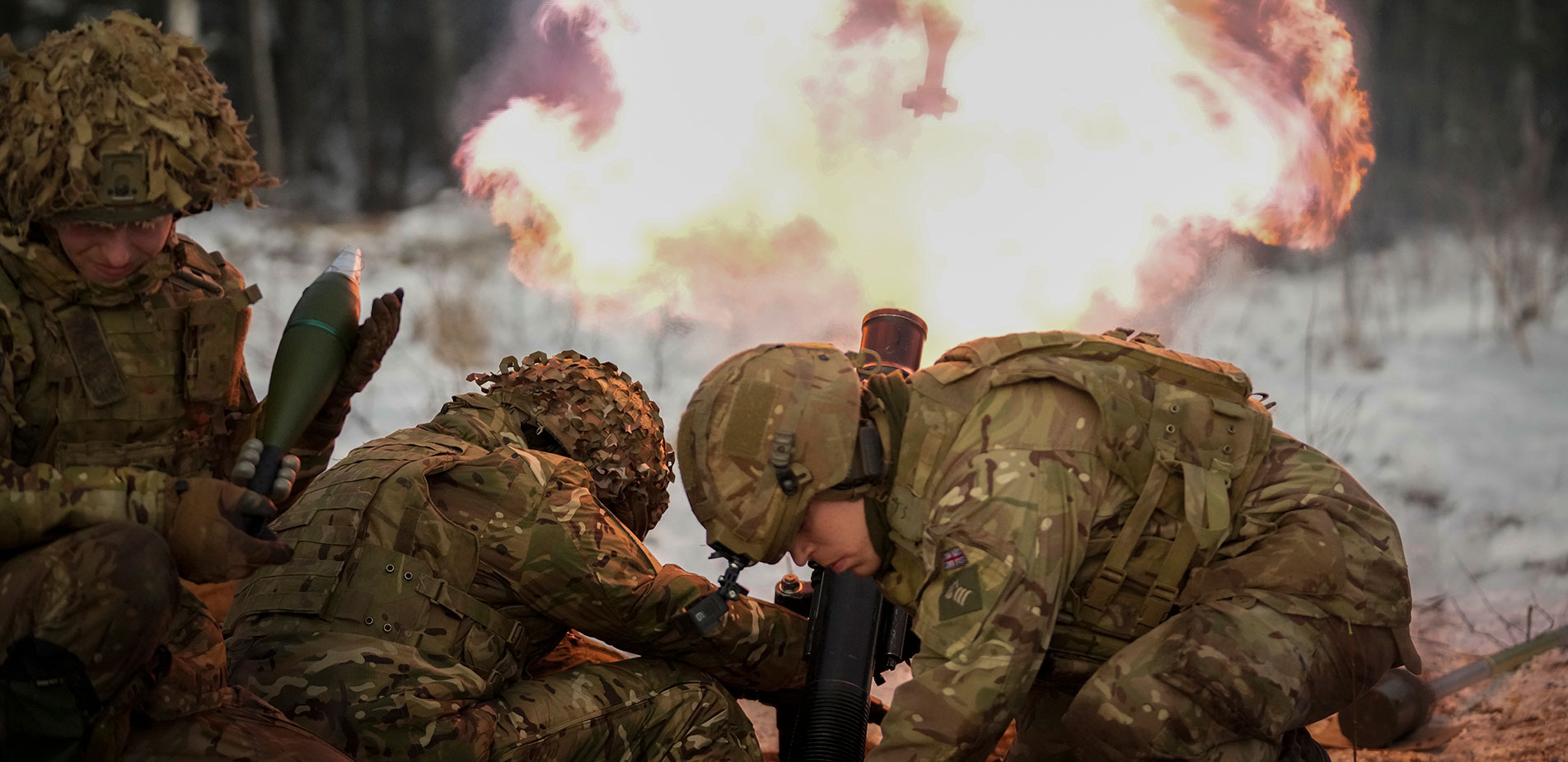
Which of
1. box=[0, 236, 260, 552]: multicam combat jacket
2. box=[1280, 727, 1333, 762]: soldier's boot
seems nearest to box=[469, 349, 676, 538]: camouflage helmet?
box=[0, 236, 260, 552]: multicam combat jacket

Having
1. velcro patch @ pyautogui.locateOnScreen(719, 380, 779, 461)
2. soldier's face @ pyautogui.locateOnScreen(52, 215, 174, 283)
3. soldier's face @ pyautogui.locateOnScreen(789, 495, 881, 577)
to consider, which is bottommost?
soldier's face @ pyautogui.locateOnScreen(789, 495, 881, 577)

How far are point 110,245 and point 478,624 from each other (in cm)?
138

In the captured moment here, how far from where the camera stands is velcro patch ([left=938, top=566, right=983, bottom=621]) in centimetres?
301

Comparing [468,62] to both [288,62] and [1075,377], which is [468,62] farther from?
[1075,377]

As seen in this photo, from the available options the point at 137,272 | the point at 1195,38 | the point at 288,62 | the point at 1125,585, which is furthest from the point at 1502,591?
the point at 288,62

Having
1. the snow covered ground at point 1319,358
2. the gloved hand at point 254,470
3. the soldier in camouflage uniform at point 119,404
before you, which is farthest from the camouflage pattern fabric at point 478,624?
the snow covered ground at point 1319,358

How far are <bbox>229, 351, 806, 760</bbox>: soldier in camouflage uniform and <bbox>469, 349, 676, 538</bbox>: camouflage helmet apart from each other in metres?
0.09

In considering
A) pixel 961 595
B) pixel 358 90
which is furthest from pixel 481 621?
pixel 358 90

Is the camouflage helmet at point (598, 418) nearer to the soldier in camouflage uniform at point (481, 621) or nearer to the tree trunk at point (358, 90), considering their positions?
the soldier in camouflage uniform at point (481, 621)

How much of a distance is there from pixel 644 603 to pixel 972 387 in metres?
1.25

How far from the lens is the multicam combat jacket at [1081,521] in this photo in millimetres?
3008

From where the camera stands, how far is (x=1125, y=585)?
3471 mm

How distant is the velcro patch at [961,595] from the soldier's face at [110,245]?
1.99 meters

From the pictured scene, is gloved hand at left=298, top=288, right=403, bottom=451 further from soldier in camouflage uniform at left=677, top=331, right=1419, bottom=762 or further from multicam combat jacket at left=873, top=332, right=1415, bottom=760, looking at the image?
multicam combat jacket at left=873, top=332, right=1415, bottom=760
